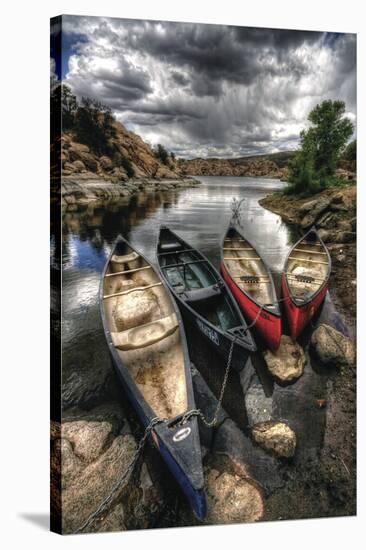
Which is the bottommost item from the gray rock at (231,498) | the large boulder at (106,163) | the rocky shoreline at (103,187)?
the gray rock at (231,498)

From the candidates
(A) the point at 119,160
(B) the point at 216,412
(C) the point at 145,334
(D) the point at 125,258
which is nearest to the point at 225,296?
(C) the point at 145,334

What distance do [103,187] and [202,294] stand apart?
2.40 metres

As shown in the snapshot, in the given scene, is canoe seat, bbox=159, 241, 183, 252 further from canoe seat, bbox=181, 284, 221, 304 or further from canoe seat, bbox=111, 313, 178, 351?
canoe seat, bbox=111, 313, 178, 351

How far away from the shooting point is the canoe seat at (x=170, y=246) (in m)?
7.57

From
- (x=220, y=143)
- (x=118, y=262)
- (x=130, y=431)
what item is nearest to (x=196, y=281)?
(x=118, y=262)

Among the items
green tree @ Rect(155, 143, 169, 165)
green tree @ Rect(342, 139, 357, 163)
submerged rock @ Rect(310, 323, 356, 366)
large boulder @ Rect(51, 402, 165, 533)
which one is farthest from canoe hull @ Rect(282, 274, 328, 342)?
large boulder @ Rect(51, 402, 165, 533)

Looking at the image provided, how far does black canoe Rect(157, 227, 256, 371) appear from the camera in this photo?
7.07 metres

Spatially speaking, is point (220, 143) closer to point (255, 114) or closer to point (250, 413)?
point (255, 114)

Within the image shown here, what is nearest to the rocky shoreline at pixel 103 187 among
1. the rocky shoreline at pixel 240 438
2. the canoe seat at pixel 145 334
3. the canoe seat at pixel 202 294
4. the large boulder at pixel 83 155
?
the rocky shoreline at pixel 240 438

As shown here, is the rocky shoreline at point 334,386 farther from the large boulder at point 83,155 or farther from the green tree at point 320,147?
the large boulder at point 83,155

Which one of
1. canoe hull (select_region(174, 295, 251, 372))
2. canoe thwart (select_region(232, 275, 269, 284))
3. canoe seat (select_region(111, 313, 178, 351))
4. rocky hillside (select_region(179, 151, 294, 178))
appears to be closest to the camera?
canoe seat (select_region(111, 313, 178, 351))

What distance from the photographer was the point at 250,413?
6.94m

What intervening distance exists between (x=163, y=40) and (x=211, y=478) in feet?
19.8

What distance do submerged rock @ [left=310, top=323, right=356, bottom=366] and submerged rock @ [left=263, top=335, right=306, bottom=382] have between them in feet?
0.83
